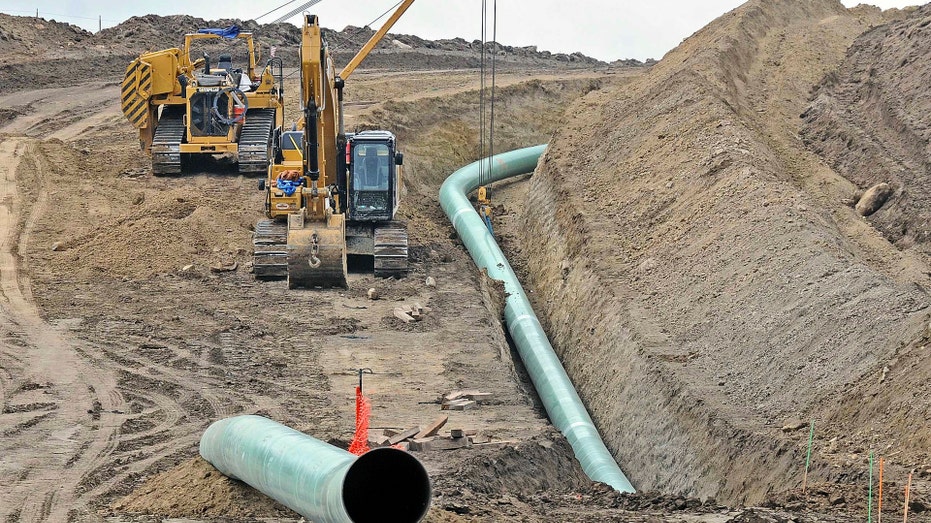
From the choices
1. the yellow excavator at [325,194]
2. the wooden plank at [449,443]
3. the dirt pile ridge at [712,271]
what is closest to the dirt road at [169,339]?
the wooden plank at [449,443]

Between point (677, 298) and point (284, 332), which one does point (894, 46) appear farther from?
point (284, 332)

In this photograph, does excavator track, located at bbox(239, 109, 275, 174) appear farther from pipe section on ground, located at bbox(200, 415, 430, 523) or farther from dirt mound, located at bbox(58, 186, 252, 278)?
pipe section on ground, located at bbox(200, 415, 430, 523)

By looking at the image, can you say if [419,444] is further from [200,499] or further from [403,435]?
[200,499]

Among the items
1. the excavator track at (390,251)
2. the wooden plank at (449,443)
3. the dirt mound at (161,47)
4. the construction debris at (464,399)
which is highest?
the dirt mound at (161,47)

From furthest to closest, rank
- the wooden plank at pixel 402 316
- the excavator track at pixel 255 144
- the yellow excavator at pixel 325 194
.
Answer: the excavator track at pixel 255 144
the wooden plank at pixel 402 316
the yellow excavator at pixel 325 194

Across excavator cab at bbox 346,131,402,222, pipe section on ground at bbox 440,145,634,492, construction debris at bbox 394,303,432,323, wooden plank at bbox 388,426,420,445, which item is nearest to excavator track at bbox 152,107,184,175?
pipe section on ground at bbox 440,145,634,492

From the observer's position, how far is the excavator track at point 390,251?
28.0m

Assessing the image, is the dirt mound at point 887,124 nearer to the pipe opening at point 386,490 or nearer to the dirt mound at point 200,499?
the dirt mound at point 200,499

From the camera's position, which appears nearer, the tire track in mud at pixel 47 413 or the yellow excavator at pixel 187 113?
the tire track in mud at pixel 47 413

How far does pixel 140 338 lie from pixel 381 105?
2087 cm

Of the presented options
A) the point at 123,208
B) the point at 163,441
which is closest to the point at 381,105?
the point at 123,208

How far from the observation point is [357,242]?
92.9 ft

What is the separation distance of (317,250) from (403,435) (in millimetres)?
4587

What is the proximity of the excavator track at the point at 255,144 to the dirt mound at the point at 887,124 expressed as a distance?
1304 cm
